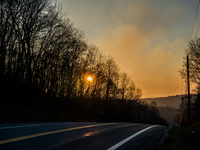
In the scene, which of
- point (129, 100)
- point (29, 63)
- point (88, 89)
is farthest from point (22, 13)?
point (129, 100)

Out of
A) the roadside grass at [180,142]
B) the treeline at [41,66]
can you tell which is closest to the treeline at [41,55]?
the treeline at [41,66]

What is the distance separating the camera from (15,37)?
21.5 m

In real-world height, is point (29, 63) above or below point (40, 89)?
above

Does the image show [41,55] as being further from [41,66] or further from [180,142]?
[180,142]

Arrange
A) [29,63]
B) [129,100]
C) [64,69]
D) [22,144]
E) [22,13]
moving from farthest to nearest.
Answer: [129,100], [64,69], [29,63], [22,13], [22,144]

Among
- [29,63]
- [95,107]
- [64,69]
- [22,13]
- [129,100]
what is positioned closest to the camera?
[22,13]

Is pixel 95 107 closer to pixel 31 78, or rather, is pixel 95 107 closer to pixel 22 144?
pixel 31 78

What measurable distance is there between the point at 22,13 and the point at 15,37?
300cm

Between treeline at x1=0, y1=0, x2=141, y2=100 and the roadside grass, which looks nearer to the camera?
the roadside grass

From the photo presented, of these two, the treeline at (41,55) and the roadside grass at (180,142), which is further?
the treeline at (41,55)

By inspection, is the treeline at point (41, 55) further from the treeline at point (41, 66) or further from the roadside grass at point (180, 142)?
the roadside grass at point (180, 142)

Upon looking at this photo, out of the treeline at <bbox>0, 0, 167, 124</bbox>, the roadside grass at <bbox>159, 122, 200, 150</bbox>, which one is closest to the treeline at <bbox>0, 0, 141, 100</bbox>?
the treeline at <bbox>0, 0, 167, 124</bbox>

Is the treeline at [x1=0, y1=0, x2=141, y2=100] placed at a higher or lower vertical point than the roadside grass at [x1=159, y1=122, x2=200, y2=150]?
higher

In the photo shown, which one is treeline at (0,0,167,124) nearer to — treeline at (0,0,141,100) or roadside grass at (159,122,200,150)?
treeline at (0,0,141,100)
